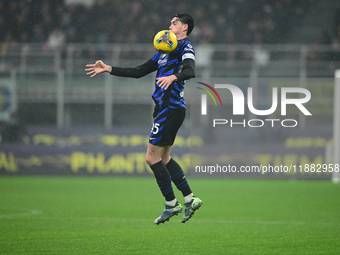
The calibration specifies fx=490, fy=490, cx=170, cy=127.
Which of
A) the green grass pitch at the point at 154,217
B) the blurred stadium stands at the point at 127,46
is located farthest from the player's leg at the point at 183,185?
the blurred stadium stands at the point at 127,46

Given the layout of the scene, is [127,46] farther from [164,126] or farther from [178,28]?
[164,126]

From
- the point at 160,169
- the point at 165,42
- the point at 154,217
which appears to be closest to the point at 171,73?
the point at 165,42

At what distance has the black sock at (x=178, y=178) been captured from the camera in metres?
4.80

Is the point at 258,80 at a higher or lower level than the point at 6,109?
higher

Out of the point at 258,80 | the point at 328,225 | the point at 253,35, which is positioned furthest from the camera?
the point at 253,35

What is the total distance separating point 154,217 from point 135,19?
9753mm

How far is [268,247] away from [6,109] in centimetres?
840

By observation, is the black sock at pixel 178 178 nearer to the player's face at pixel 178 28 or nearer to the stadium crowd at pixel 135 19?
the player's face at pixel 178 28

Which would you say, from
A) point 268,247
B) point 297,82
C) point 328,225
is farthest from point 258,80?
point 268,247

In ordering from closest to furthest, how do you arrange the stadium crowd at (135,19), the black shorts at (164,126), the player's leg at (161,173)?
the black shorts at (164,126), the player's leg at (161,173), the stadium crowd at (135,19)

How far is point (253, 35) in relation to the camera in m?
15.2

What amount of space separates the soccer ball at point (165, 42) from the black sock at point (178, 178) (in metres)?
1.17

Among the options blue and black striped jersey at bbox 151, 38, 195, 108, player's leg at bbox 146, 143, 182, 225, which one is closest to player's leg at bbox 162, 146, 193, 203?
player's leg at bbox 146, 143, 182, 225

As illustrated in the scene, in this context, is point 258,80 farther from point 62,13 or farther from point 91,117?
point 62,13
